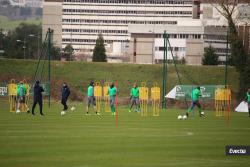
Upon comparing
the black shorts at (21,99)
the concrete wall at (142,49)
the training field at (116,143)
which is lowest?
the training field at (116,143)

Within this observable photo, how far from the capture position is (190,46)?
175875mm

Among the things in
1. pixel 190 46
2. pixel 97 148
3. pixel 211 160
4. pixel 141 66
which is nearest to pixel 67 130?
pixel 97 148

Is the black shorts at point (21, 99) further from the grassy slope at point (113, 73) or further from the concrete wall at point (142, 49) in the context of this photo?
the concrete wall at point (142, 49)

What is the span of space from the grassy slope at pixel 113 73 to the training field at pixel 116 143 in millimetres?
51827

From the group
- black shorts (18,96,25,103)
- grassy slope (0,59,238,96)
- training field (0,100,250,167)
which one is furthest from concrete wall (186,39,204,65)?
training field (0,100,250,167)

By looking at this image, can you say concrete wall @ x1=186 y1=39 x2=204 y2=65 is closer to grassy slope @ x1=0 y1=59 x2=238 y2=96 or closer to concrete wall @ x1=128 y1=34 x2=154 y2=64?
concrete wall @ x1=128 y1=34 x2=154 y2=64

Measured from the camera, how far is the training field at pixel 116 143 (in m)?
21.5

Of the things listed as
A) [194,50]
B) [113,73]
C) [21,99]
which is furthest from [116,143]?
[194,50]

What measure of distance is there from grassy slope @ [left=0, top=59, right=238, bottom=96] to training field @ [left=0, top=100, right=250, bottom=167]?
51827mm

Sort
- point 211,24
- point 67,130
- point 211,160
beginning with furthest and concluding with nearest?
point 211,24, point 67,130, point 211,160

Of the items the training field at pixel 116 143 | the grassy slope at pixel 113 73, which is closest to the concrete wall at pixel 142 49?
the grassy slope at pixel 113 73

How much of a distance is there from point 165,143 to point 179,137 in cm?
254

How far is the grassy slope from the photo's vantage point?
89875 millimetres

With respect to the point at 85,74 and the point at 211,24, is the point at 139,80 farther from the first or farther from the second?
the point at 211,24
